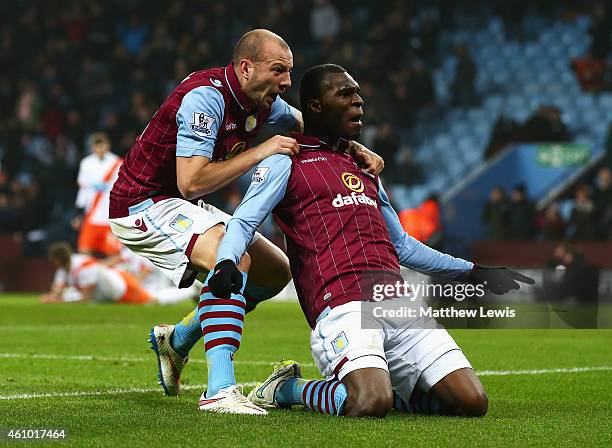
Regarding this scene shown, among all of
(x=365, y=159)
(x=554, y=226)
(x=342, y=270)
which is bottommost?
(x=342, y=270)

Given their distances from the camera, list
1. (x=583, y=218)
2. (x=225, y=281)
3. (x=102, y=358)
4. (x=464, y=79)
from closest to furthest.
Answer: (x=225, y=281) → (x=102, y=358) → (x=583, y=218) → (x=464, y=79)

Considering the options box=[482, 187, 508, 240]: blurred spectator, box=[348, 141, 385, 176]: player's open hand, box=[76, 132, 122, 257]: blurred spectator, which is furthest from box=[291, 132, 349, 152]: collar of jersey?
box=[482, 187, 508, 240]: blurred spectator

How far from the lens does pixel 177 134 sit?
5156mm

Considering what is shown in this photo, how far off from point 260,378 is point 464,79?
13731 millimetres

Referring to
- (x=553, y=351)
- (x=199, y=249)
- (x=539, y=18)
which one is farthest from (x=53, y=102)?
(x=199, y=249)

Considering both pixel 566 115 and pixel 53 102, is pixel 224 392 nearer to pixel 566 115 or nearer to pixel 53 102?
pixel 566 115

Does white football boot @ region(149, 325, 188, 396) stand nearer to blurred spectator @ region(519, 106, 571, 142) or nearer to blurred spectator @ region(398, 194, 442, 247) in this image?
blurred spectator @ region(398, 194, 442, 247)

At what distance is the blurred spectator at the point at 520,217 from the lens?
1578cm

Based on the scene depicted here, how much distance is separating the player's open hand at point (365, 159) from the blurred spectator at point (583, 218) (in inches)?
418

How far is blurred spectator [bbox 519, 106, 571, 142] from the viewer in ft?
55.5

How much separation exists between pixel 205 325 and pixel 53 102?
17435 mm

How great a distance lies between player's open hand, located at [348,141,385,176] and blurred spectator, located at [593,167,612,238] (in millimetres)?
10591

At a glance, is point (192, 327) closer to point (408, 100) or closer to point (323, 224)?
point (323, 224)

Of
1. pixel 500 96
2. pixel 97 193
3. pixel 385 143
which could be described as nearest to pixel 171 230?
pixel 97 193
